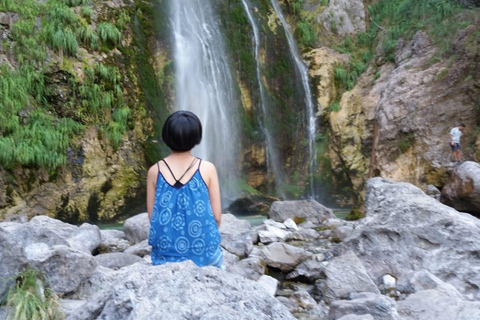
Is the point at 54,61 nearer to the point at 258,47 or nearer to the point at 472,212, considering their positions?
the point at 258,47

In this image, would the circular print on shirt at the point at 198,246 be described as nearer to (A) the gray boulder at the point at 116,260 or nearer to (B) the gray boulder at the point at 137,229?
(A) the gray boulder at the point at 116,260

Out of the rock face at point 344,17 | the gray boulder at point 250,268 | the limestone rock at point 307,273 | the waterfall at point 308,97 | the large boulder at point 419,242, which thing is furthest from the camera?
the rock face at point 344,17

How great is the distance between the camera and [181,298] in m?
1.99

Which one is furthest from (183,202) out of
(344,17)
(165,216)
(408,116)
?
(344,17)

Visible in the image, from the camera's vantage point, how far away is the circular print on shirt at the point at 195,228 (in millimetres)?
2404

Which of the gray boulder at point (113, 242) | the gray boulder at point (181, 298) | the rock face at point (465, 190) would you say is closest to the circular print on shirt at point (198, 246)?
the gray boulder at point (181, 298)

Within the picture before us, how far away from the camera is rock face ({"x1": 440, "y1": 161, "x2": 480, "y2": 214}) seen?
945 centimetres

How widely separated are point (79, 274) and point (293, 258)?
2878mm

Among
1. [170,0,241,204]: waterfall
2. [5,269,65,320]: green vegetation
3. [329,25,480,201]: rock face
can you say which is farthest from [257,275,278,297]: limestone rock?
[329,25,480,201]: rock face

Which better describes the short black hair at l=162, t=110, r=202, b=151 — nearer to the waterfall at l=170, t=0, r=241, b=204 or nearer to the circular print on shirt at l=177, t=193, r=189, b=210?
the circular print on shirt at l=177, t=193, r=189, b=210

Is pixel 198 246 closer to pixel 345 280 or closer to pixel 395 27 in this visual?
pixel 345 280

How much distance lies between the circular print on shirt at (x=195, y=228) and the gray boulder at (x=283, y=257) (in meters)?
3.63

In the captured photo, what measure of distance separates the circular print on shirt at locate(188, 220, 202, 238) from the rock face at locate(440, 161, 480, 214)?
27.9 feet

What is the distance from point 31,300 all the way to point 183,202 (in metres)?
1.29
